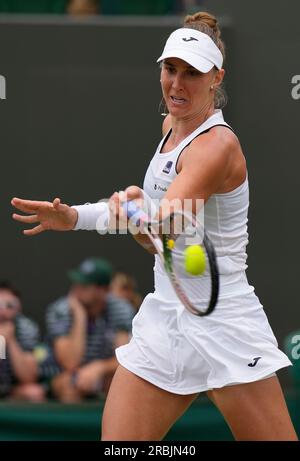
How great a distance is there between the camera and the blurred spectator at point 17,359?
7254 mm

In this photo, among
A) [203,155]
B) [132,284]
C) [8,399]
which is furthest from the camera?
[132,284]

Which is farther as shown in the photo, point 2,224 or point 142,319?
point 2,224

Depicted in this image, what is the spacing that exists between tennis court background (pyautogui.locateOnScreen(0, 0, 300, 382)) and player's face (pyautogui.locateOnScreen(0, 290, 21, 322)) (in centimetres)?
117

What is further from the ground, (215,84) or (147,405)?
(215,84)

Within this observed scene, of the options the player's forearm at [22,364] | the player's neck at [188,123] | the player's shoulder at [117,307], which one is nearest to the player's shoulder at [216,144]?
the player's neck at [188,123]

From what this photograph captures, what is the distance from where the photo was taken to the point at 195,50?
4.08 m

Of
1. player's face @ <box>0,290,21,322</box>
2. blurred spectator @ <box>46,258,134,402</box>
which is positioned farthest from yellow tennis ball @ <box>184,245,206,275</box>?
player's face @ <box>0,290,21,322</box>

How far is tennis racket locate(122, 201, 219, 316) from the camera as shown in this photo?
3.79 meters

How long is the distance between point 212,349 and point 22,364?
3455 millimetres

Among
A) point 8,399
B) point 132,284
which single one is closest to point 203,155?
point 8,399

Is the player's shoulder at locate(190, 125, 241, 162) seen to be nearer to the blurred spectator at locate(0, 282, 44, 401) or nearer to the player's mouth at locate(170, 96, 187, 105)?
the player's mouth at locate(170, 96, 187, 105)

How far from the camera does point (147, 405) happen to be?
161 inches
